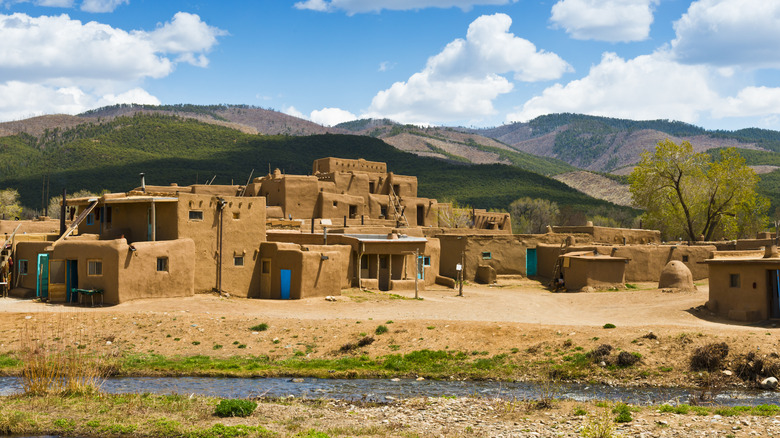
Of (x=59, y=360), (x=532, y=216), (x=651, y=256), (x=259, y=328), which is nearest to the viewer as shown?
(x=59, y=360)

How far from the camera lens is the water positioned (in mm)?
18766

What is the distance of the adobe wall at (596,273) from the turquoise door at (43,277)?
79.0 feet

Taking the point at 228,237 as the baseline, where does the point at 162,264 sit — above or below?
below

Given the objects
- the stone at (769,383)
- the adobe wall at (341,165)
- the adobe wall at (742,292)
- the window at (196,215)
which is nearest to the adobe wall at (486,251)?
the window at (196,215)

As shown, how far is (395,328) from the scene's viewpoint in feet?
82.6

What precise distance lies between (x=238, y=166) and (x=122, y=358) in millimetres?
86063

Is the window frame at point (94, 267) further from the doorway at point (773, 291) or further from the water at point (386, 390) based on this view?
the doorway at point (773, 291)

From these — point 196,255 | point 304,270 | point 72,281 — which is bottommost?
point 72,281

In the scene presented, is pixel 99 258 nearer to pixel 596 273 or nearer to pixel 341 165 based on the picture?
pixel 596 273

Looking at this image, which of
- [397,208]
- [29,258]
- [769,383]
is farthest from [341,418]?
[397,208]

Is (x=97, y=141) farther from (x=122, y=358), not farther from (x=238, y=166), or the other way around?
(x=122, y=358)

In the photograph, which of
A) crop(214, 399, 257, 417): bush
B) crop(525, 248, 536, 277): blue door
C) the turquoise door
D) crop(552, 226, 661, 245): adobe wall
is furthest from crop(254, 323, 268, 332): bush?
crop(552, 226, 661, 245): adobe wall

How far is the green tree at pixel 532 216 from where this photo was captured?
82.3 meters

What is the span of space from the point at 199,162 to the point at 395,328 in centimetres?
8612
